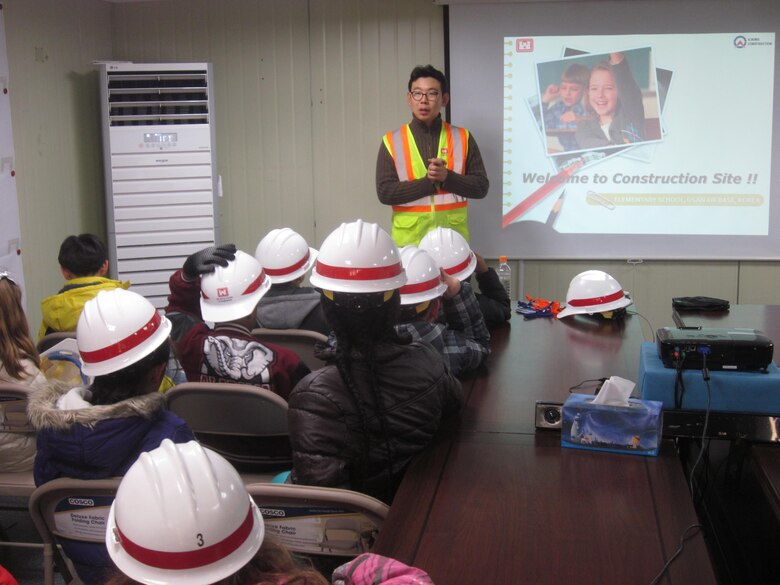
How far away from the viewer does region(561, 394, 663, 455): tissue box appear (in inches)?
75.5

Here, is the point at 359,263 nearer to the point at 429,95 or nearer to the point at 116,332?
the point at 116,332

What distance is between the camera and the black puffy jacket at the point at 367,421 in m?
1.85

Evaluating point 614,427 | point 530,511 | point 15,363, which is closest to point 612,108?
point 614,427

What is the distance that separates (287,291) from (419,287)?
0.88 m

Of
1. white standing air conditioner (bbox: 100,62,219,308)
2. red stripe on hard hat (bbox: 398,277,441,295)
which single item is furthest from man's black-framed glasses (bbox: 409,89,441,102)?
red stripe on hard hat (bbox: 398,277,441,295)

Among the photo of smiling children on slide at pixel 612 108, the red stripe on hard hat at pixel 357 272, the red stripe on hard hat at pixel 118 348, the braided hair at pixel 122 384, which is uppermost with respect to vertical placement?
the photo of smiling children on slide at pixel 612 108

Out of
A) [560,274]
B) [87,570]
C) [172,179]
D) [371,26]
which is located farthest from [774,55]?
[87,570]

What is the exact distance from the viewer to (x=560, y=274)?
5.20 metres

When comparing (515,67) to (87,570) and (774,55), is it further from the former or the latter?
(87,570)

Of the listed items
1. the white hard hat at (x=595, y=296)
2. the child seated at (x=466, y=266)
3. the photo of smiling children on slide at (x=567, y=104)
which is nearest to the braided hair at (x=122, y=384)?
the child seated at (x=466, y=266)

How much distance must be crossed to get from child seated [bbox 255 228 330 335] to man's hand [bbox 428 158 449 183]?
44.8 inches

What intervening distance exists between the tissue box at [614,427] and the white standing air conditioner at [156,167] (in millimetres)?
3563

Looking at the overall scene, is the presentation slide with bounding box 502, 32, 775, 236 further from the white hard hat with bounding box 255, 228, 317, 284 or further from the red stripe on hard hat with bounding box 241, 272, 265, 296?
the red stripe on hard hat with bounding box 241, 272, 265, 296

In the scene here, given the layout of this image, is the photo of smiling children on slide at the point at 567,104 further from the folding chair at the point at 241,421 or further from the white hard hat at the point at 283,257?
the folding chair at the point at 241,421
